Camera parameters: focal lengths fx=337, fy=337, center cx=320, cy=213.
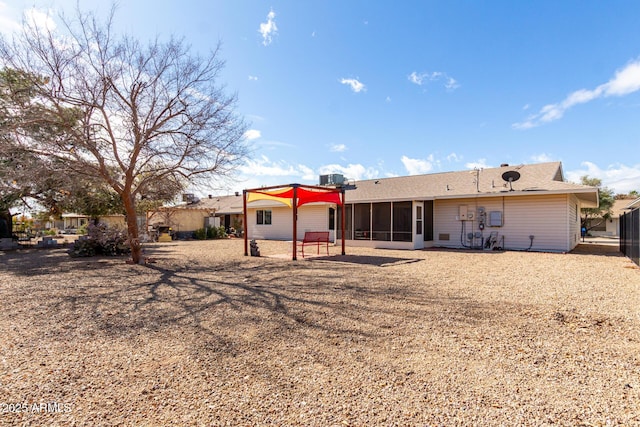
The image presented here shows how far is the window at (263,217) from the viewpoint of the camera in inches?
917

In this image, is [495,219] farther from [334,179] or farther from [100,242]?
[100,242]

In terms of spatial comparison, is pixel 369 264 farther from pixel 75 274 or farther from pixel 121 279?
pixel 75 274

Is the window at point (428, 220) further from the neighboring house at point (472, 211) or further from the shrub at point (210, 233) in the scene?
the shrub at point (210, 233)

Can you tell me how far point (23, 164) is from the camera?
924 cm

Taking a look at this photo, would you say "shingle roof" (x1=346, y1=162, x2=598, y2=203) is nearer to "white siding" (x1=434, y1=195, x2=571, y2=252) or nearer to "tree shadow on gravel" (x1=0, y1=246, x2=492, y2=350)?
"white siding" (x1=434, y1=195, x2=571, y2=252)

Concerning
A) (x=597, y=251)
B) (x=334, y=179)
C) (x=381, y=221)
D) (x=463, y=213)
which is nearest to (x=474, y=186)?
(x=463, y=213)

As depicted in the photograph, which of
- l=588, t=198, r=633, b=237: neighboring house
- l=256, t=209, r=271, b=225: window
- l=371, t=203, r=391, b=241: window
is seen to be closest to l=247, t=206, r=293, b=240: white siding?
l=256, t=209, r=271, b=225: window

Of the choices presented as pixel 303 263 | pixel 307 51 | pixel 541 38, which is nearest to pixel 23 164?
pixel 303 263

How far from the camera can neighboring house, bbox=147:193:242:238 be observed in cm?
2414

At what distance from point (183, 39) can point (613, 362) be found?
12.1 m

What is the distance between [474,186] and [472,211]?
1.26 m

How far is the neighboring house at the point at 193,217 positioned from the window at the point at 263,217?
11.5 feet

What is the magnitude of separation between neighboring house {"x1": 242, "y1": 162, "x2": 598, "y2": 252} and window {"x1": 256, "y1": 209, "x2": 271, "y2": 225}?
5432mm

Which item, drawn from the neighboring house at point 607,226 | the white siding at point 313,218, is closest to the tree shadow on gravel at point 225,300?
the white siding at point 313,218
